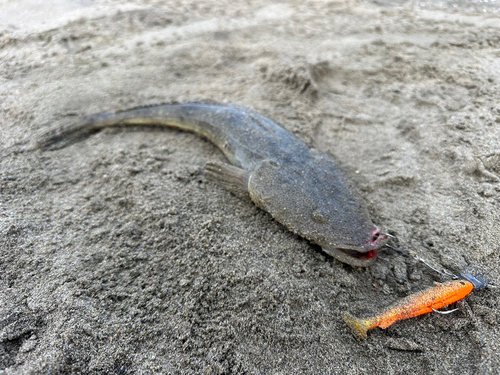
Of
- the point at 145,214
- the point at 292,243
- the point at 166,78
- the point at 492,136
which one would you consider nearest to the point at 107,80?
the point at 166,78

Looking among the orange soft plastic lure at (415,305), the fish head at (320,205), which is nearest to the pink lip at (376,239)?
the fish head at (320,205)

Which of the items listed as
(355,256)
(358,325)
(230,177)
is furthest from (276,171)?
(358,325)

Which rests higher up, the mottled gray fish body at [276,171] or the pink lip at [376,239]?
the mottled gray fish body at [276,171]

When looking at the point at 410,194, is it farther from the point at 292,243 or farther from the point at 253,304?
the point at 253,304

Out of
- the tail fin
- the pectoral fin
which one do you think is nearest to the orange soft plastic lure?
the tail fin

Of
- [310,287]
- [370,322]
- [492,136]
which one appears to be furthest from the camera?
[492,136]

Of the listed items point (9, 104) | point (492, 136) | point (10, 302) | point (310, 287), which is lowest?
point (310, 287)

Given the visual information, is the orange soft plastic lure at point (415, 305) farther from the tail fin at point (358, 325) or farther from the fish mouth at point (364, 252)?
the fish mouth at point (364, 252)
